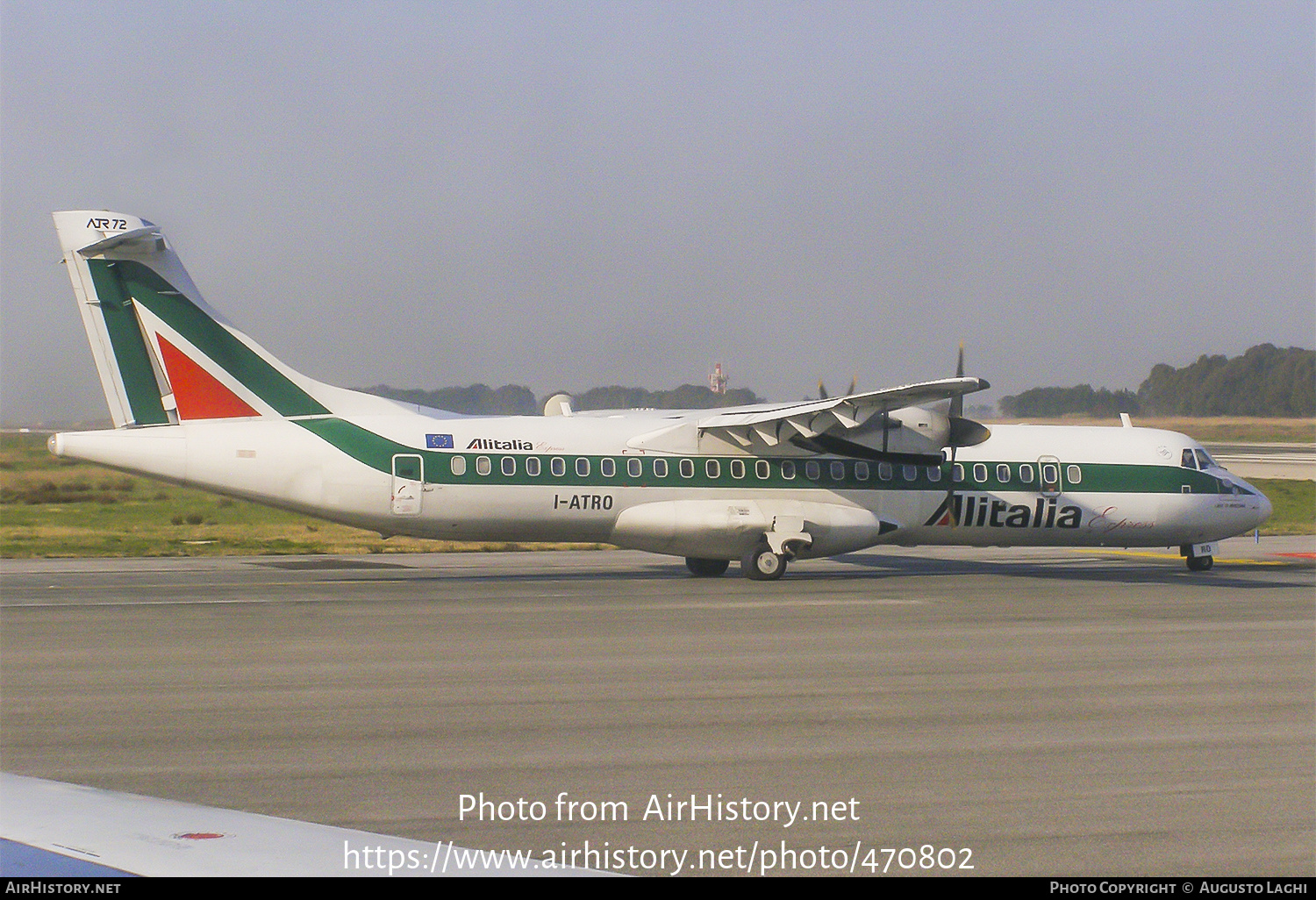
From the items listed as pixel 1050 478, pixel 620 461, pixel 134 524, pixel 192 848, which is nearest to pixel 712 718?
pixel 192 848

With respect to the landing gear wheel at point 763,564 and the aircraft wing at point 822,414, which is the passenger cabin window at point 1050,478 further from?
the landing gear wheel at point 763,564

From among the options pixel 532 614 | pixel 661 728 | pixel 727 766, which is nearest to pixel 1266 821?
pixel 727 766

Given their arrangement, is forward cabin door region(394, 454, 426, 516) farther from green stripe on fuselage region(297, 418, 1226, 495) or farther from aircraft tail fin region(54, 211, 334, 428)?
aircraft tail fin region(54, 211, 334, 428)

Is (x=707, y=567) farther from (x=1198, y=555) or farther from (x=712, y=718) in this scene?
(x=712, y=718)

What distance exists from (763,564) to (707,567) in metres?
1.67

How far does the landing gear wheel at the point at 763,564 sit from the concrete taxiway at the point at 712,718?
92.9 inches

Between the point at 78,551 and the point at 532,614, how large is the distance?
15244mm

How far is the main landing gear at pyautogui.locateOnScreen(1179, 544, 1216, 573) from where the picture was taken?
24469 mm

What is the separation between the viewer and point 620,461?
21359mm

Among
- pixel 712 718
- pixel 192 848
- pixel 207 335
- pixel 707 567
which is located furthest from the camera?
pixel 707 567

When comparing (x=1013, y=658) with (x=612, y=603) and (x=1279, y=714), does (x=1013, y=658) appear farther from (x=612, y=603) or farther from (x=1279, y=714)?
(x=612, y=603)

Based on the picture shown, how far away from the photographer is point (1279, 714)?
1012 centimetres

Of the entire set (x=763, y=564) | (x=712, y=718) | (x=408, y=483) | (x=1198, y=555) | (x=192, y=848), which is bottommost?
(x=712, y=718)

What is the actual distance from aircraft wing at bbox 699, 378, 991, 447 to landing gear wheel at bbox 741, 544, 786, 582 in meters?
1.90
